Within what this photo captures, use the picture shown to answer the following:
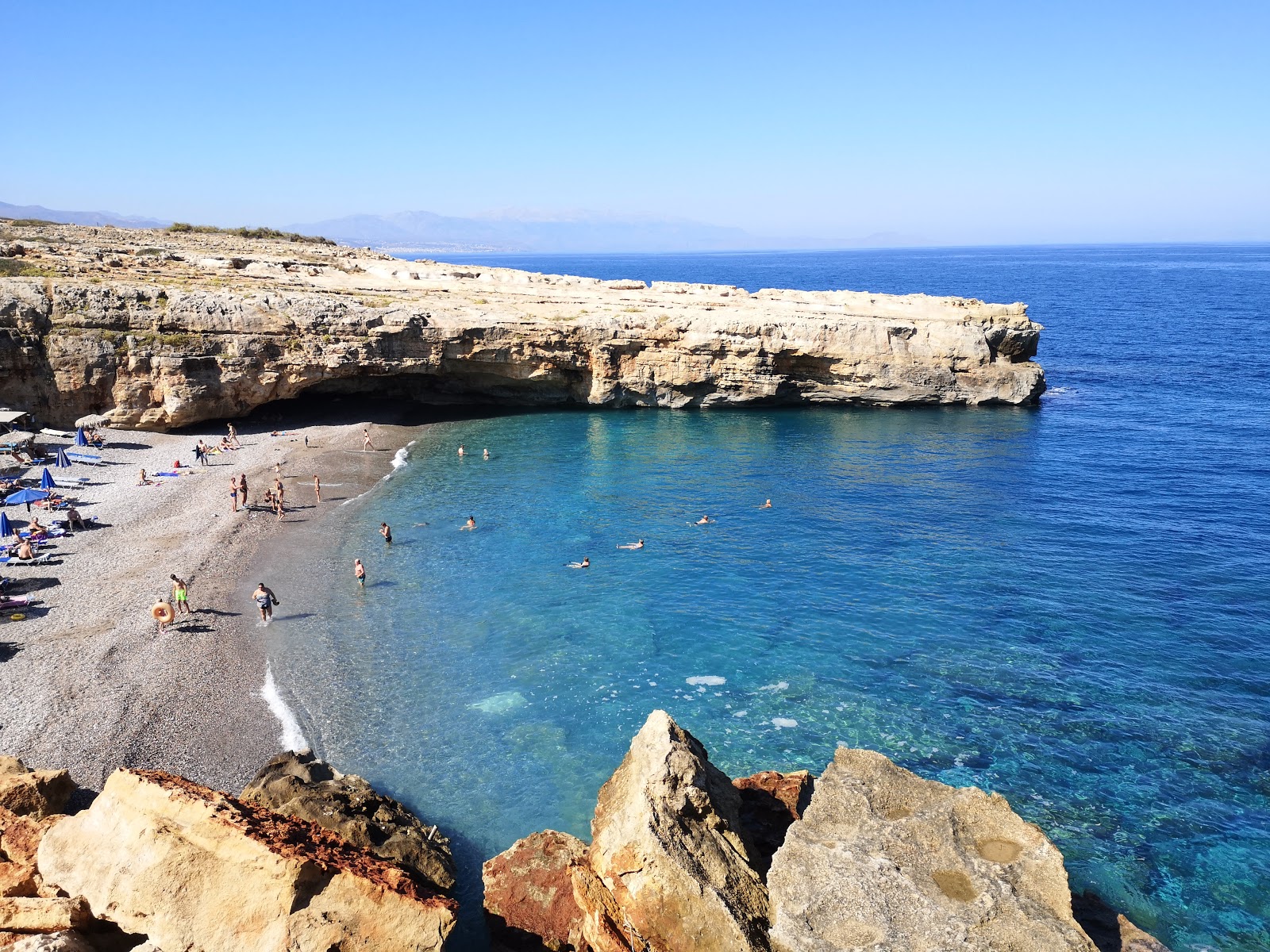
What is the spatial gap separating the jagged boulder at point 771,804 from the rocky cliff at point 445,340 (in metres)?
39.3

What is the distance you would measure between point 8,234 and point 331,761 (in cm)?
8521

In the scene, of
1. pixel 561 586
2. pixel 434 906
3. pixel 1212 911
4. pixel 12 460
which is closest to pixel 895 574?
pixel 561 586

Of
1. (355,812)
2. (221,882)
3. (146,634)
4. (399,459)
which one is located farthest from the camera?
(399,459)

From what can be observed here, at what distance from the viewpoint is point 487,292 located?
59.2 meters

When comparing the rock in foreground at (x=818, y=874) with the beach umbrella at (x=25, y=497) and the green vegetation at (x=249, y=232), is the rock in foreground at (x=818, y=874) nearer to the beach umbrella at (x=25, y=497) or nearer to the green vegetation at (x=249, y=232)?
the beach umbrella at (x=25, y=497)

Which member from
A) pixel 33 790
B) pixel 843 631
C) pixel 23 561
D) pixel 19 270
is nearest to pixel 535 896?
pixel 33 790

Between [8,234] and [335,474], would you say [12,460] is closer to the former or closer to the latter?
[335,474]

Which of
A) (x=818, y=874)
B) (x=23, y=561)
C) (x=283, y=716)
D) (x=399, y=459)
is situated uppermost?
(x=818, y=874)

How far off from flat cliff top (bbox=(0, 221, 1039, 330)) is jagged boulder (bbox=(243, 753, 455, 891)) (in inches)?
1459

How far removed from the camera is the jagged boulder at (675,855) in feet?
35.3

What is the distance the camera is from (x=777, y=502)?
39.2 m

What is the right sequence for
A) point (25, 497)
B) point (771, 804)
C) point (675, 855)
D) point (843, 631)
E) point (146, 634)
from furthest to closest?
point (25, 497) < point (843, 631) < point (146, 634) < point (771, 804) < point (675, 855)

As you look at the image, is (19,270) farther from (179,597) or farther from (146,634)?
(146,634)

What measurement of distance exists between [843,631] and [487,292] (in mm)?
41963
